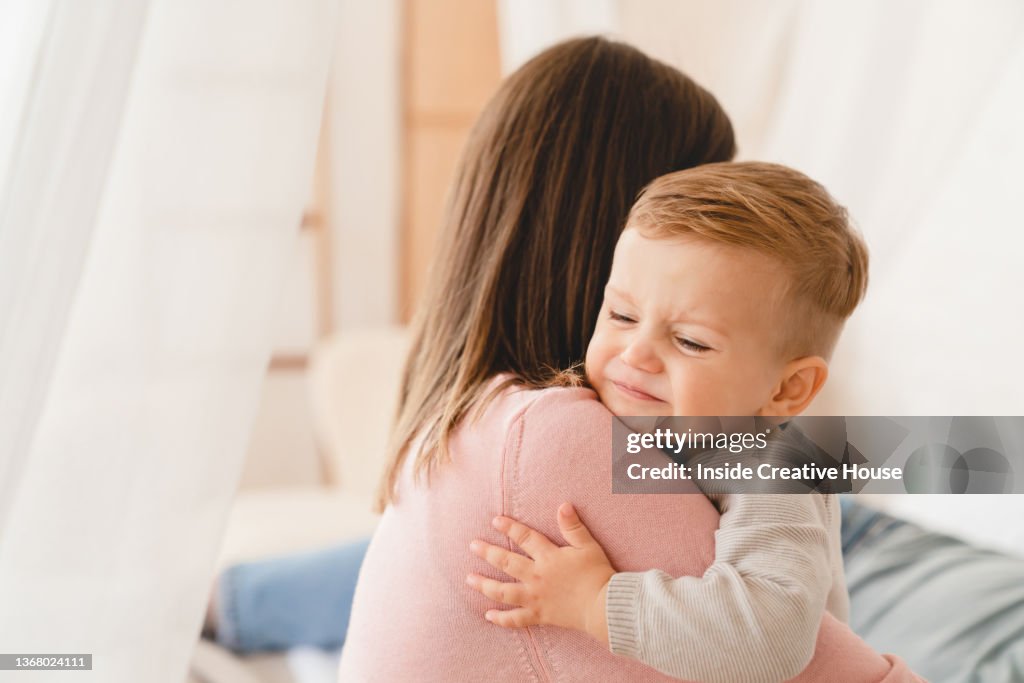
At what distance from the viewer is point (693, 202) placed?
69 centimetres

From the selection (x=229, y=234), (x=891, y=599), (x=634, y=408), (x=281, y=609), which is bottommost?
(x=281, y=609)

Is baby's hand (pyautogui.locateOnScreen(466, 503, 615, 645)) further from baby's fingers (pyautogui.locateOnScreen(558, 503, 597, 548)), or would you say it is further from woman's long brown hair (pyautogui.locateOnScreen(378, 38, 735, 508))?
woman's long brown hair (pyautogui.locateOnScreen(378, 38, 735, 508))

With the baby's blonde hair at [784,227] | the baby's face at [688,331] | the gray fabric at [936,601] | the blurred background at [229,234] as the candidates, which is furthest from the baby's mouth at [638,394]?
the gray fabric at [936,601]

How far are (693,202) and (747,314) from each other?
9 cm

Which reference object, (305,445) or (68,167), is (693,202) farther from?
(305,445)

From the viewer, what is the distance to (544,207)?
819 millimetres

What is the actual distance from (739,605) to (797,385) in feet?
0.66

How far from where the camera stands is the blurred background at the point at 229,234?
70cm

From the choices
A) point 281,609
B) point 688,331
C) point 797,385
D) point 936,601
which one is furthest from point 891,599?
point 281,609

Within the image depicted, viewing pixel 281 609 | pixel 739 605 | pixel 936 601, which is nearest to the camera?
pixel 739 605

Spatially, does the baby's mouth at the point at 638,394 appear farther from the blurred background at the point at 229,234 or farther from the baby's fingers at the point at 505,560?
the blurred background at the point at 229,234

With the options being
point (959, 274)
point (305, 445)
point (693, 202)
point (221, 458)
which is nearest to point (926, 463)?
point (959, 274)

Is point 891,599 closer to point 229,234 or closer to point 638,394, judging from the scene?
point 638,394

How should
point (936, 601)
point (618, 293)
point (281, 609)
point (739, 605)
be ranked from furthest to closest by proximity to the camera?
point (281, 609) → point (936, 601) → point (618, 293) → point (739, 605)
